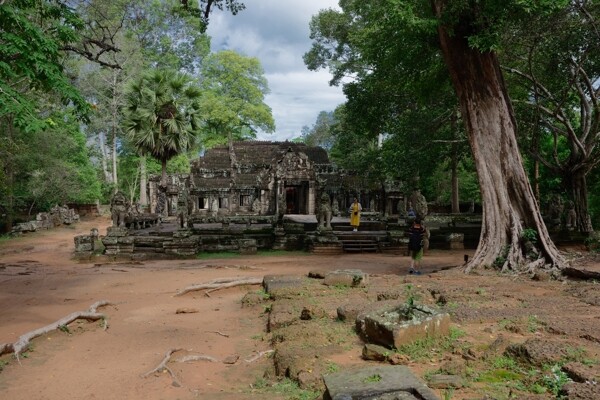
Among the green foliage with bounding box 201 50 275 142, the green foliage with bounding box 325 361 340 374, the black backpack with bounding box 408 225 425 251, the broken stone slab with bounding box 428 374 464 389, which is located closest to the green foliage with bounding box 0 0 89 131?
the green foliage with bounding box 325 361 340 374

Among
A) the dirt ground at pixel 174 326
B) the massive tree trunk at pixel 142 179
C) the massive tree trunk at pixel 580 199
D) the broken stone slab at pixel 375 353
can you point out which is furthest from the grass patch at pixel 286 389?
the massive tree trunk at pixel 142 179

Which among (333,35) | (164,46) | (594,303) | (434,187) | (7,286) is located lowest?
(7,286)

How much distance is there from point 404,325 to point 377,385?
4.29 ft

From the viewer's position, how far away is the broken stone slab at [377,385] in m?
3.26

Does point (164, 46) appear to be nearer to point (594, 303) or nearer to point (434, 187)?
point (434, 187)

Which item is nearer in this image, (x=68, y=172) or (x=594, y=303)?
(x=594, y=303)

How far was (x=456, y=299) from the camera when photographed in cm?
657

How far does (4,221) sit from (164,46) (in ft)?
70.0

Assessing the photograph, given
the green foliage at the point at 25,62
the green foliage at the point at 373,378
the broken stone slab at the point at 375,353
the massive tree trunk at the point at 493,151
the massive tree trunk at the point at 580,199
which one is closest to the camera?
the green foliage at the point at 373,378

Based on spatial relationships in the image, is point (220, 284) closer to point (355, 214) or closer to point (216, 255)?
point (216, 255)

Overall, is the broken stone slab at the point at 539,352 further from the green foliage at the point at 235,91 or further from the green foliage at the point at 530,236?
the green foliage at the point at 235,91

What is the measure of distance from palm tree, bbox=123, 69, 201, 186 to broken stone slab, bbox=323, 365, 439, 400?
67.6ft

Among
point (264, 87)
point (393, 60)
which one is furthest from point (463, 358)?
point (264, 87)

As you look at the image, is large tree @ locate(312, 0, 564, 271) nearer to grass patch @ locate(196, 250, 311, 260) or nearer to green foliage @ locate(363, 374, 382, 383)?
green foliage @ locate(363, 374, 382, 383)
